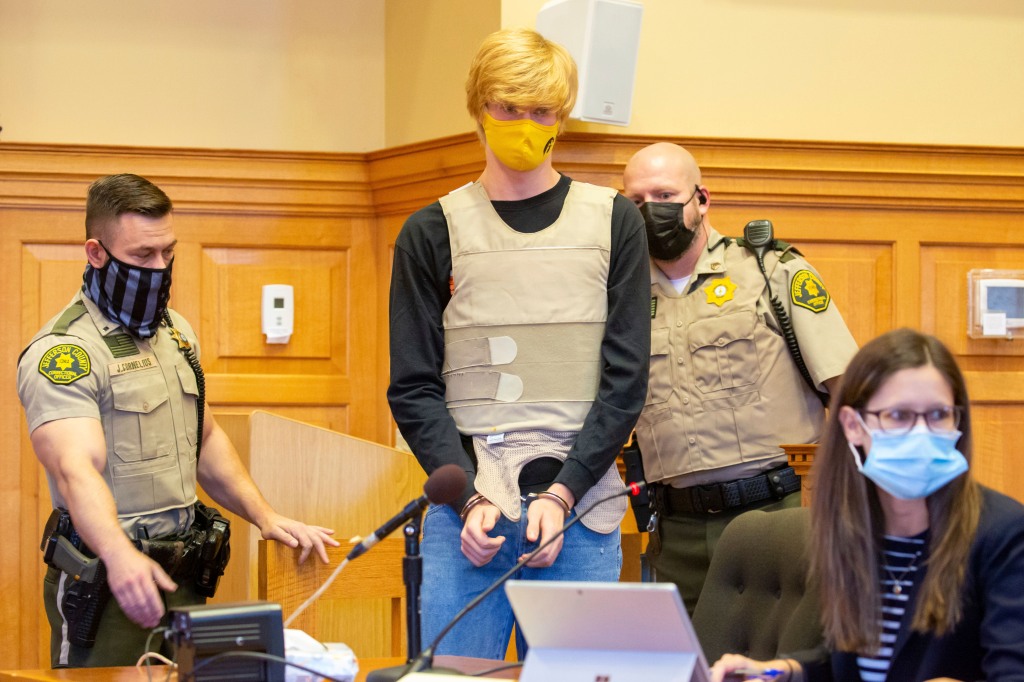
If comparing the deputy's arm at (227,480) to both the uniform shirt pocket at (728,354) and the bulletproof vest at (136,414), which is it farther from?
the uniform shirt pocket at (728,354)

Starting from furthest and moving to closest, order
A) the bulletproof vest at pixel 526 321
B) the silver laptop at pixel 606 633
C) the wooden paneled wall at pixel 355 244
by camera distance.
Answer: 1. the wooden paneled wall at pixel 355 244
2. the bulletproof vest at pixel 526 321
3. the silver laptop at pixel 606 633

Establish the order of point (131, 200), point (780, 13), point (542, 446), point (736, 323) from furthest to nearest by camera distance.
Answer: point (780, 13) → point (736, 323) → point (131, 200) → point (542, 446)

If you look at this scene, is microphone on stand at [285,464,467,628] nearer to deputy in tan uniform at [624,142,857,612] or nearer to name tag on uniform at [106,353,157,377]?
name tag on uniform at [106,353,157,377]

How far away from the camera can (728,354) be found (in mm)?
3021

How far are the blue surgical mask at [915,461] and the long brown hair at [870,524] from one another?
0.05 metres

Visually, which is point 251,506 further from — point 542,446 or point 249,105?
point 249,105

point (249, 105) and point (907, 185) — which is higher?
point (249, 105)

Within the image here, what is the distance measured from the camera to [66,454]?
2.48 metres

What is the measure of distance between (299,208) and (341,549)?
2433mm

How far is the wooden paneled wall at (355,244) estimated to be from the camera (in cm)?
419

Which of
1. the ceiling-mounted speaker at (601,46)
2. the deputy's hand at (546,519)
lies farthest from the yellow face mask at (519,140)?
the ceiling-mounted speaker at (601,46)

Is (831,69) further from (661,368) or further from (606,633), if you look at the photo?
(606,633)

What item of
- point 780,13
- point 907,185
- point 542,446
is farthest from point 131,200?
point 907,185

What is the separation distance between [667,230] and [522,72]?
779 mm
